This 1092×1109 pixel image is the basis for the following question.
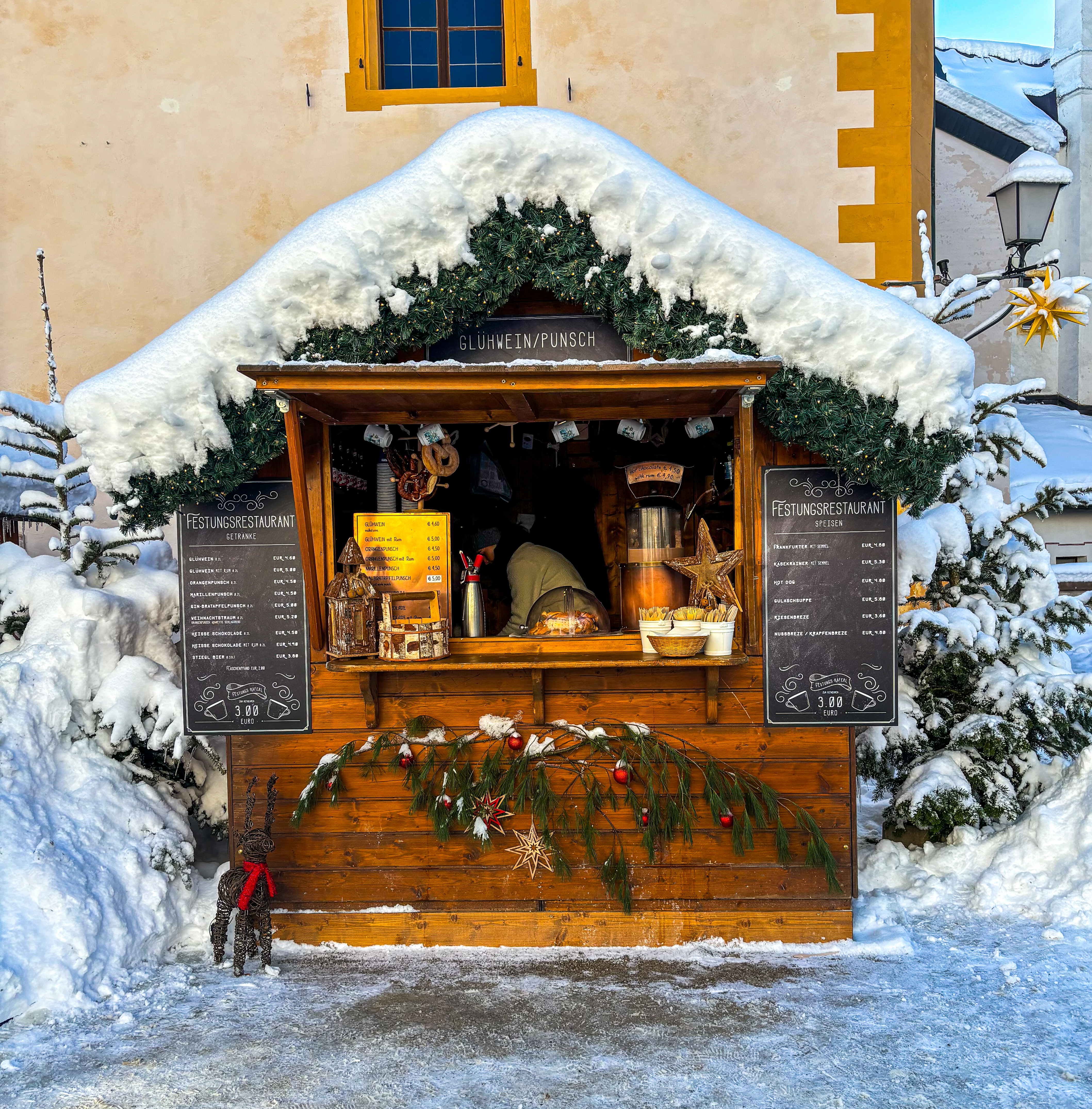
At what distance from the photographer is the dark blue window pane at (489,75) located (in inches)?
279

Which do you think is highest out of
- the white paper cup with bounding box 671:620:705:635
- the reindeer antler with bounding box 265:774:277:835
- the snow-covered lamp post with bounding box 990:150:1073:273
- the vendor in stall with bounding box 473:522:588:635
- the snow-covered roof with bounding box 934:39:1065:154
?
the snow-covered roof with bounding box 934:39:1065:154

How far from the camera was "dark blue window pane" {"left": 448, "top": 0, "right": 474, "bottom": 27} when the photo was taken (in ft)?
23.2

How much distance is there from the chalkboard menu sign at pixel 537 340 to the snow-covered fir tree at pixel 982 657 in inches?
83.9

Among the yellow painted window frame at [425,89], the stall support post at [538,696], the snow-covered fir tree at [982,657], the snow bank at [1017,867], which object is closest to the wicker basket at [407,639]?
the stall support post at [538,696]

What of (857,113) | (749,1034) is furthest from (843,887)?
(857,113)

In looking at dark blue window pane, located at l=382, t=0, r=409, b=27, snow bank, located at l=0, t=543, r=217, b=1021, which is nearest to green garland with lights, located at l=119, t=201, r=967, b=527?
snow bank, located at l=0, t=543, r=217, b=1021

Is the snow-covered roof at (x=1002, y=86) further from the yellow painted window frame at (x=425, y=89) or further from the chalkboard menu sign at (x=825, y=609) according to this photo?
the chalkboard menu sign at (x=825, y=609)

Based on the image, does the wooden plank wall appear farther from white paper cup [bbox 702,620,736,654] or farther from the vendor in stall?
the vendor in stall

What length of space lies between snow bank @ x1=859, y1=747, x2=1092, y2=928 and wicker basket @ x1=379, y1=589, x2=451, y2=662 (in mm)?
2823

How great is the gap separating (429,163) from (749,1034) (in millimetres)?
3917

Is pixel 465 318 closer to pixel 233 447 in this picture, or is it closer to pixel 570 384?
pixel 570 384

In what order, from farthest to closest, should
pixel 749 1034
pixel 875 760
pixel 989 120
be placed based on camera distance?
pixel 989 120 < pixel 875 760 < pixel 749 1034

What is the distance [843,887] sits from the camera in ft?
14.8

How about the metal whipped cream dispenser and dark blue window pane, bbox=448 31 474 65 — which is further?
A: dark blue window pane, bbox=448 31 474 65
